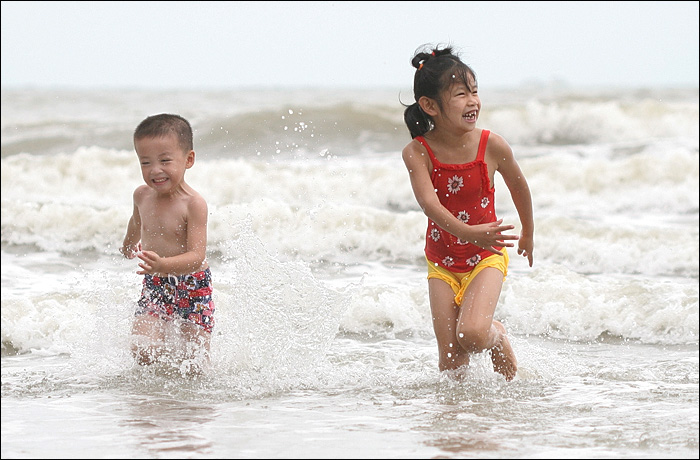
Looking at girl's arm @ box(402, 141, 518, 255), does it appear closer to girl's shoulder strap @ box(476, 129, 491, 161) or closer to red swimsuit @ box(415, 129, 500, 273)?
red swimsuit @ box(415, 129, 500, 273)

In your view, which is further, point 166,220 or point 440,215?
point 166,220

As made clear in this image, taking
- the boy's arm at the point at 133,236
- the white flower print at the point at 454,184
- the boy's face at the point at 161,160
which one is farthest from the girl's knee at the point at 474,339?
the boy's arm at the point at 133,236

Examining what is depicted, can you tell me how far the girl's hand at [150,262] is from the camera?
13.0ft

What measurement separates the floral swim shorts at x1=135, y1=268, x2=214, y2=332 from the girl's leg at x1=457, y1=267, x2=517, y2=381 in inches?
51.2

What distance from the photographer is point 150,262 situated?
3.98m

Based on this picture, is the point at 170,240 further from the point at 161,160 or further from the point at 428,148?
the point at 428,148

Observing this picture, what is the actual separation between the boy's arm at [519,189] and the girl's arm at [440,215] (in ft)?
0.59

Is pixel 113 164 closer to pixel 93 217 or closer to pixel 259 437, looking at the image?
pixel 93 217

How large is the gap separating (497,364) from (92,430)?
6.36 ft

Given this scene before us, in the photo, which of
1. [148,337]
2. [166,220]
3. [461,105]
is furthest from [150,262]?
[461,105]

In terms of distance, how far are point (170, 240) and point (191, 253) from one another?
182mm

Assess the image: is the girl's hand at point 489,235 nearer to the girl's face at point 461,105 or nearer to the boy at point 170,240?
the girl's face at point 461,105

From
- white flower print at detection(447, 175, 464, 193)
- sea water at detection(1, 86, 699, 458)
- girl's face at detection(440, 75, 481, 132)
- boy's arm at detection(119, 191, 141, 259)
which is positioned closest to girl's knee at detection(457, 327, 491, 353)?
sea water at detection(1, 86, 699, 458)

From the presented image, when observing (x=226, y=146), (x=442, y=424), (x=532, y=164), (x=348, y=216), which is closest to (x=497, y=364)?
(x=442, y=424)
